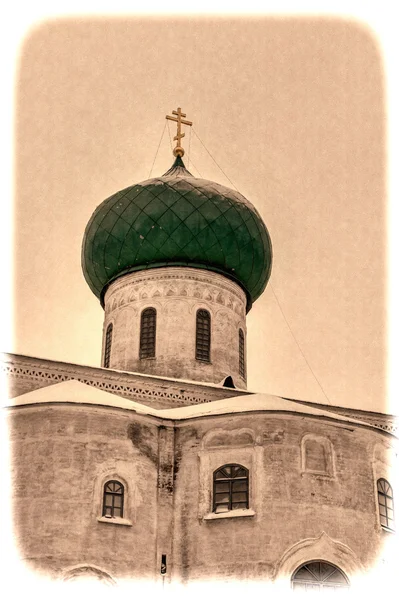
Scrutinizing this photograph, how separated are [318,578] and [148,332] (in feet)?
21.8

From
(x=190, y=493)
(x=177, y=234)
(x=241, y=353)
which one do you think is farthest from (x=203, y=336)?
(x=190, y=493)

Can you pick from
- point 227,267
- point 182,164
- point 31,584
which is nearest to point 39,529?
point 31,584

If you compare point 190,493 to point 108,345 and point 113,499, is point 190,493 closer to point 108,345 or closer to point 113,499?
point 113,499

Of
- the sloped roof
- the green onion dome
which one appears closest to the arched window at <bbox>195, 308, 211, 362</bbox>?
the green onion dome

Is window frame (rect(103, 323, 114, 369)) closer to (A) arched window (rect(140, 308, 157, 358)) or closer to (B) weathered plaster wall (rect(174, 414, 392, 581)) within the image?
(A) arched window (rect(140, 308, 157, 358))

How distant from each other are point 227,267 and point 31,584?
8497 mm

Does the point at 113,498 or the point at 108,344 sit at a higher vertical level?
the point at 108,344

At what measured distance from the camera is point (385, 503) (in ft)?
57.5

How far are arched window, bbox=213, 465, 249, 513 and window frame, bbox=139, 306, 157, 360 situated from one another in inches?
170

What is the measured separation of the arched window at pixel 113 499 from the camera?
16594mm

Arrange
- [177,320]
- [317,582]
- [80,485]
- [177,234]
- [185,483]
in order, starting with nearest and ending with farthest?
[317,582]
[80,485]
[185,483]
[177,320]
[177,234]

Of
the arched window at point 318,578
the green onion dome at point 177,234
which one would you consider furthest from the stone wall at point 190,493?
the green onion dome at point 177,234

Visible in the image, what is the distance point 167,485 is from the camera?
56.6 ft

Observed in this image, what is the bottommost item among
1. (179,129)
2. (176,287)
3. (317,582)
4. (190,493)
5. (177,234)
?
(317,582)
